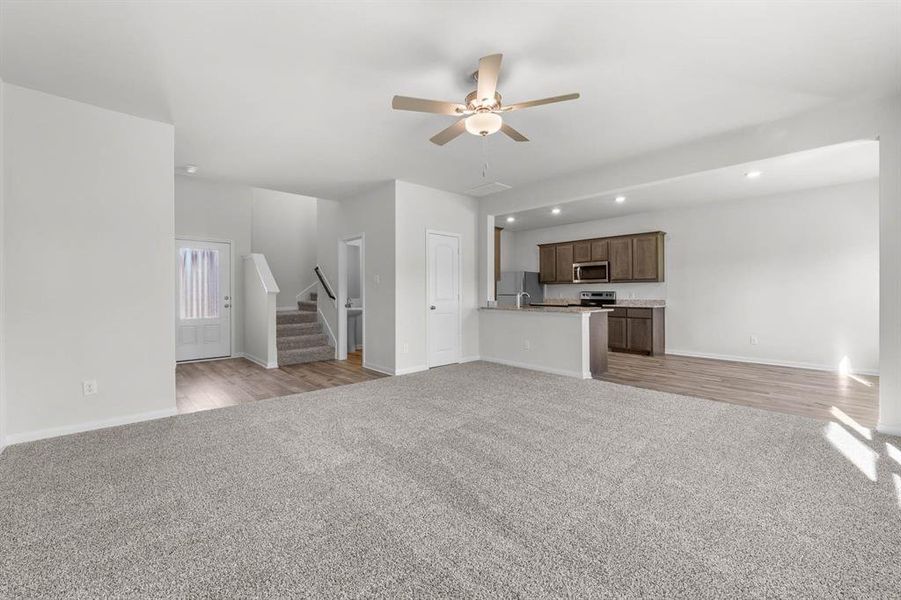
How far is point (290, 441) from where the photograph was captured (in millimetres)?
2920

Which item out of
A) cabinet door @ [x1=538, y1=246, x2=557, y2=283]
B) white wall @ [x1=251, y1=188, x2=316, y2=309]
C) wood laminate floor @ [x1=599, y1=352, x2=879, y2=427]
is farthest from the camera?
cabinet door @ [x1=538, y1=246, x2=557, y2=283]

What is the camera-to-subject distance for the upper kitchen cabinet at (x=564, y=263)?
317 inches

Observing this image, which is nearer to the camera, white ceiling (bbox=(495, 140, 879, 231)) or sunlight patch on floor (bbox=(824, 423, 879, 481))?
sunlight patch on floor (bbox=(824, 423, 879, 481))

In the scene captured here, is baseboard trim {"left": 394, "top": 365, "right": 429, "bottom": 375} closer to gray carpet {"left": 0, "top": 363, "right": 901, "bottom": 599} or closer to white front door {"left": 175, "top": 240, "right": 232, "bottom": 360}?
gray carpet {"left": 0, "top": 363, "right": 901, "bottom": 599}

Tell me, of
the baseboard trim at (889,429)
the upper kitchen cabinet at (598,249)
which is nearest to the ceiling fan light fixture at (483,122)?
the baseboard trim at (889,429)

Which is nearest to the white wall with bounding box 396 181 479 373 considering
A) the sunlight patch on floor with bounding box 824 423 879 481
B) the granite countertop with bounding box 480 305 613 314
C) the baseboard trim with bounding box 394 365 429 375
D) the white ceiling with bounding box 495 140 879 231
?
the baseboard trim with bounding box 394 365 429 375

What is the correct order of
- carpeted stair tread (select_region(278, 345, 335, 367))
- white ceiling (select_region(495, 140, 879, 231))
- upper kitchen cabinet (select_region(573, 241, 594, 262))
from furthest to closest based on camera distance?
upper kitchen cabinet (select_region(573, 241, 594, 262)), carpeted stair tread (select_region(278, 345, 335, 367)), white ceiling (select_region(495, 140, 879, 231))

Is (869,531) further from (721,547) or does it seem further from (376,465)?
(376,465)

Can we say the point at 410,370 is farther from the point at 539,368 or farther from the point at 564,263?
the point at 564,263

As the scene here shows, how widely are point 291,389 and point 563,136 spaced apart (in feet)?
13.1

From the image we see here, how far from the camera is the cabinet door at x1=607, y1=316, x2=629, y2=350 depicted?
7.20 meters

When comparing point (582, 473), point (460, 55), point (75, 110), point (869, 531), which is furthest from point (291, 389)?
point (869, 531)

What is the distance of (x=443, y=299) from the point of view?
234 inches

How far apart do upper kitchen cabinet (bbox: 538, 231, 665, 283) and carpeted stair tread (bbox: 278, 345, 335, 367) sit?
4.66 meters
